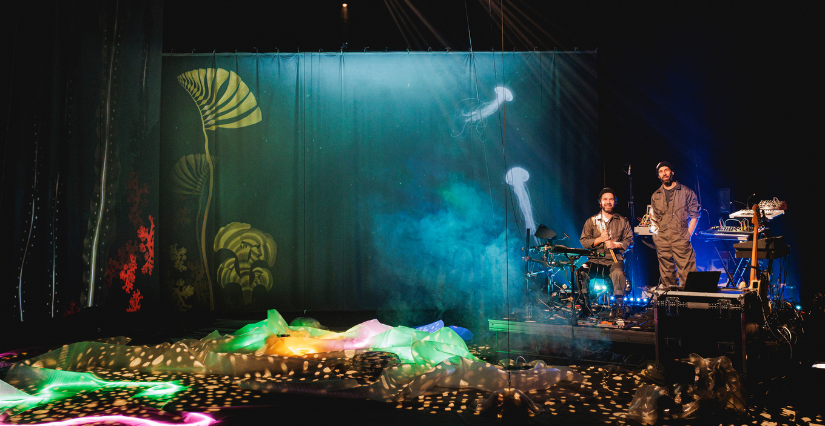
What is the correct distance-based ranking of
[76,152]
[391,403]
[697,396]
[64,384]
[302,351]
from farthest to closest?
[76,152] < [302,351] < [64,384] < [391,403] < [697,396]

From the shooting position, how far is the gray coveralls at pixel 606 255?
4785 mm

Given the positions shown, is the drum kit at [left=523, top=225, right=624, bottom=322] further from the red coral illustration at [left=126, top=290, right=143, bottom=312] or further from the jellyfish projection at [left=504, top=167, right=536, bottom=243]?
the red coral illustration at [left=126, top=290, right=143, bottom=312]

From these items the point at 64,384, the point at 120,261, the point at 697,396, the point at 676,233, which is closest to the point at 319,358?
the point at 64,384

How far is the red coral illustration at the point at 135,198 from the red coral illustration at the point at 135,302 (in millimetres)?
786

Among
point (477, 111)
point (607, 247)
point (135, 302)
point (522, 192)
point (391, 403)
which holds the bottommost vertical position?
point (391, 403)

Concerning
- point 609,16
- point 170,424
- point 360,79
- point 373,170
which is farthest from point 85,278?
point 609,16

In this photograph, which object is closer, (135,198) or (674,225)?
(674,225)

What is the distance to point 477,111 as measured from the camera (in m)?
6.57

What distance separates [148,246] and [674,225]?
20.1 ft

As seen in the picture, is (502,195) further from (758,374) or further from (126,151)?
(126,151)

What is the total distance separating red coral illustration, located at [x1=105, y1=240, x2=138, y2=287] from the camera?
486 cm

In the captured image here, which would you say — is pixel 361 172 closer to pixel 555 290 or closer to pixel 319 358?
pixel 555 290

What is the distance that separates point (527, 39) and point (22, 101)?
553cm

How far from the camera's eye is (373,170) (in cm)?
663
